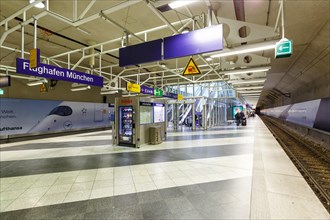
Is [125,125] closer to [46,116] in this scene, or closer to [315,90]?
[46,116]

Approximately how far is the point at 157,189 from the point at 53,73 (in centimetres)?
397

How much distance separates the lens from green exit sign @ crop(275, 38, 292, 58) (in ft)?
9.73

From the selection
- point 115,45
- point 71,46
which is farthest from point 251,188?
point 71,46

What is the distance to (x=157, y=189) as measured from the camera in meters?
3.24

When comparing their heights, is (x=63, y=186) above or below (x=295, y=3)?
below

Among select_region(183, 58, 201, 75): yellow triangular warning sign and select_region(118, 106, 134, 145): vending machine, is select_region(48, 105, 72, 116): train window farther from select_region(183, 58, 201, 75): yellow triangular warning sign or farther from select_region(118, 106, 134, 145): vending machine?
select_region(183, 58, 201, 75): yellow triangular warning sign

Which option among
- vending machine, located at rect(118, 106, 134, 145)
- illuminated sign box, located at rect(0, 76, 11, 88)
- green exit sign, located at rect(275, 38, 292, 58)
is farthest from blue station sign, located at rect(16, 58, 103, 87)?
green exit sign, located at rect(275, 38, 292, 58)

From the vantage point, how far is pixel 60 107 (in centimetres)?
1110

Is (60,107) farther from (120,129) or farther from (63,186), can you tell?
(63,186)

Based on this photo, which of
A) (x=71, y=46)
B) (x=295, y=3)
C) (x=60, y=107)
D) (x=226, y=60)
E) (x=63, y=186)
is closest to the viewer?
(x=63, y=186)

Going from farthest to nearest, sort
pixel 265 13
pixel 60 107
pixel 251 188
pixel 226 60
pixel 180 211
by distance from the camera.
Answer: pixel 60 107 → pixel 226 60 → pixel 265 13 → pixel 251 188 → pixel 180 211

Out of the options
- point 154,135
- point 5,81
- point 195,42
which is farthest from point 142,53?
point 5,81

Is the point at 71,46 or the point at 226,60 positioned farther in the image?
the point at 71,46

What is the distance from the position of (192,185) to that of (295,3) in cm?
485
